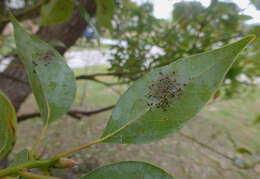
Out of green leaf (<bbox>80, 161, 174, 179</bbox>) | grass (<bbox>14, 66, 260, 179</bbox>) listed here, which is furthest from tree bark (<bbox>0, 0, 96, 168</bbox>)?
green leaf (<bbox>80, 161, 174, 179</bbox>)

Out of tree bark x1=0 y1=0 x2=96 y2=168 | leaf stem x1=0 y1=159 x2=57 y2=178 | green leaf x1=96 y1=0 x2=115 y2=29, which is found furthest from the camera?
tree bark x1=0 y1=0 x2=96 y2=168

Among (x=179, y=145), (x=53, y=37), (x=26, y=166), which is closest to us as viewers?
(x=26, y=166)

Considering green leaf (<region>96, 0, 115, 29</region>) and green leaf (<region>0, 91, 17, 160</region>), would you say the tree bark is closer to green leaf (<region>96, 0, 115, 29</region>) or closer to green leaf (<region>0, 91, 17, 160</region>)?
green leaf (<region>96, 0, 115, 29</region>)

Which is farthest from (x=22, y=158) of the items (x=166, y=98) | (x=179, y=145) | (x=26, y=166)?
(x=179, y=145)

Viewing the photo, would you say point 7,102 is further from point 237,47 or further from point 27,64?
point 237,47

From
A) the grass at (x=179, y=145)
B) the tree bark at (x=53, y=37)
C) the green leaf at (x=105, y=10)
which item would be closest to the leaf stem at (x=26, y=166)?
the green leaf at (x=105, y=10)

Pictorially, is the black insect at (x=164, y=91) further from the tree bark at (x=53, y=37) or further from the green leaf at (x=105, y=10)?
the tree bark at (x=53, y=37)

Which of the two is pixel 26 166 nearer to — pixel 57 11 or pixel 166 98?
pixel 166 98

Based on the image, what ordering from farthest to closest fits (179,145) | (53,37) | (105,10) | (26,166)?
(179,145) → (53,37) → (105,10) → (26,166)
